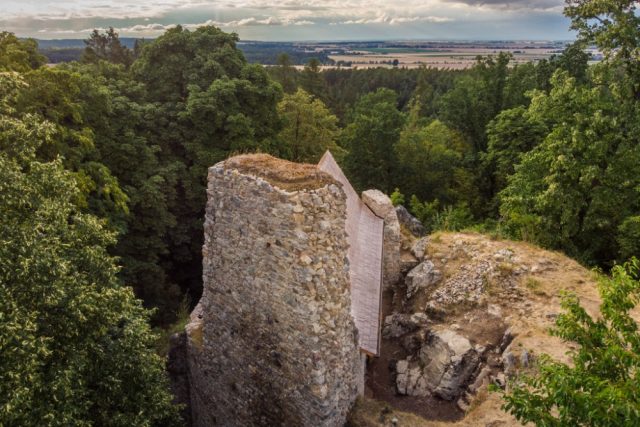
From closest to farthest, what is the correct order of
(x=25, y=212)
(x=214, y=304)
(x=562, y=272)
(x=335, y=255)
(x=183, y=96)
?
1. (x=25, y=212)
2. (x=335, y=255)
3. (x=214, y=304)
4. (x=562, y=272)
5. (x=183, y=96)

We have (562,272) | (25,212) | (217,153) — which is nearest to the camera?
(25,212)

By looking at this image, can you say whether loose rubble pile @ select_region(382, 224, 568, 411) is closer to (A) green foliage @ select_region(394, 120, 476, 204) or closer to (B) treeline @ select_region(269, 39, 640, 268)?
(B) treeline @ select_region(269, 39, 640, 268)

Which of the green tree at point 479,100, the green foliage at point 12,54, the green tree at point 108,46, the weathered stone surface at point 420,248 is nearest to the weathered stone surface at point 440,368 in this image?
the weathered stone surface at point 420,248

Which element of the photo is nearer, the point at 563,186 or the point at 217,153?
the point at 563,186

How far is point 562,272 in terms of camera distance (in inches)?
526

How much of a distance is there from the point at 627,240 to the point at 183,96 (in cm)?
1883

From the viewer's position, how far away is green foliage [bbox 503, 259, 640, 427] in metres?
4.88

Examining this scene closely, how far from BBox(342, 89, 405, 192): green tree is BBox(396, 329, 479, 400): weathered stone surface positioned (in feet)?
56.2

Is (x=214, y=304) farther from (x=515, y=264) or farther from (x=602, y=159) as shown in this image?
(x=602, y=159)

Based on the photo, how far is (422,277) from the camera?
13.9 m

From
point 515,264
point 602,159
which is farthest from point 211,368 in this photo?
point 602,159

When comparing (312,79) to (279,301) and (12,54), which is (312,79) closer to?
(12,54)

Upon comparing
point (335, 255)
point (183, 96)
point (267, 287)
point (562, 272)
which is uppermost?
point (183, 96)

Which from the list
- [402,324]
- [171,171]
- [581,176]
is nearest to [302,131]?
[171,171]
